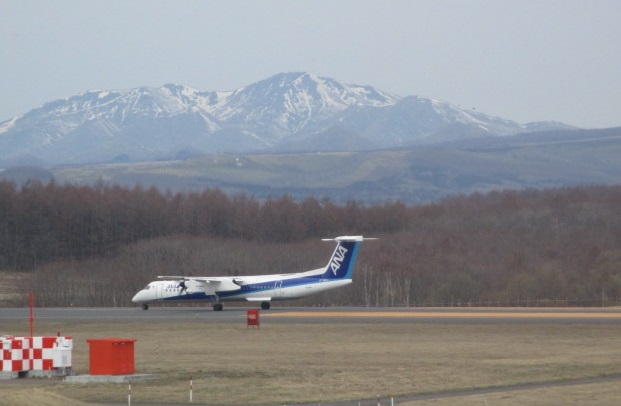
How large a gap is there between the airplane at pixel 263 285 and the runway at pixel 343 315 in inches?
40.6

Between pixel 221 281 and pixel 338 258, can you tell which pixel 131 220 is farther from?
pixel 338 258

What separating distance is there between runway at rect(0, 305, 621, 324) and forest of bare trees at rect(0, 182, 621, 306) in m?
12.7

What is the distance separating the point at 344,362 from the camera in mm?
42594

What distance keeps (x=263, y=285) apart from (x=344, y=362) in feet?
105

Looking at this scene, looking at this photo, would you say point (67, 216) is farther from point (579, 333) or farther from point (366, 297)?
point (579, 333)

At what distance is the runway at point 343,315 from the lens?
6238 centimetres

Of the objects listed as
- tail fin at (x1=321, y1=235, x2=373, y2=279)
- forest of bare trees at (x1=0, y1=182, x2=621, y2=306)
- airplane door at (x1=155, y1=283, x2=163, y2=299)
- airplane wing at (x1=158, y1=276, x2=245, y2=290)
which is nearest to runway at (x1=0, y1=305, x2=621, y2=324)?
airplane door at (x1=155, y1=283, x2=163, y2=299)

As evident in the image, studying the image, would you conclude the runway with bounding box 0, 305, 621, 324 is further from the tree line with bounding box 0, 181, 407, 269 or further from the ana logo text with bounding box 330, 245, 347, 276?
the tree line with bounding box 0, 181, 407, 269

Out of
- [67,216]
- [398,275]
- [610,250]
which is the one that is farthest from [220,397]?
[67,216]

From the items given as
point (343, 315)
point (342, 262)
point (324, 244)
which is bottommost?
point (343, 315)

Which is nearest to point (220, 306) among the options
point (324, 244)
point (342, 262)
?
point (342, 262)

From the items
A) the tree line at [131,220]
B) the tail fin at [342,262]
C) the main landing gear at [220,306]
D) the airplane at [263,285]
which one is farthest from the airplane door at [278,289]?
the tree line at [131,220]

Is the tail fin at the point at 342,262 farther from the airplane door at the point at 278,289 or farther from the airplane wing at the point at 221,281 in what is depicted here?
the airplane wing at the point at 221,281

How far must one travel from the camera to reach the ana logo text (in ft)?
234
